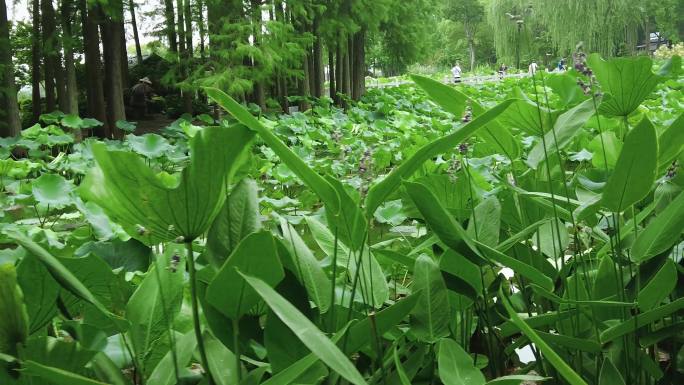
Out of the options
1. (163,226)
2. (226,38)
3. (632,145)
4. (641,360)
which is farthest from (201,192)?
(226,38)

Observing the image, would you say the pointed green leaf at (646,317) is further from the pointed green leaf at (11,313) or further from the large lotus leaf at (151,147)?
the large lotus leaf at (151,147)

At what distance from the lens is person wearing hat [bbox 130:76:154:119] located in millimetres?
12204

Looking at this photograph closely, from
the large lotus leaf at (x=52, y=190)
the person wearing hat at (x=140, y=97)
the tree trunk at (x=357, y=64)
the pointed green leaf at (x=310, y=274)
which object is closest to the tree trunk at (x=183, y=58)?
the person wearing hat at (x=140, y=97)

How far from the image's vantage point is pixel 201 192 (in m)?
0.54

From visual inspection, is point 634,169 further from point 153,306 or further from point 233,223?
point 153,306

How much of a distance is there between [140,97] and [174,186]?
12763 mm

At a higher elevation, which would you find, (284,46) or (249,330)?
(284,46)

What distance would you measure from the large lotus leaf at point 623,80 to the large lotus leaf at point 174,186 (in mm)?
454

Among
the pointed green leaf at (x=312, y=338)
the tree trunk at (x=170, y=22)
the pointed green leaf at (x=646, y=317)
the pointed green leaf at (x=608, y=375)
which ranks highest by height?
the tree trunk at (x=170, y=22)

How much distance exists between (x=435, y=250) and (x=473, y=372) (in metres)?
0.30

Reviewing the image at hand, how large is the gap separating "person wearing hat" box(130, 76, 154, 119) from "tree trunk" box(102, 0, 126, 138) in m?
3.90

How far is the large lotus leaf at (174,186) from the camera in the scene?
1.71ft

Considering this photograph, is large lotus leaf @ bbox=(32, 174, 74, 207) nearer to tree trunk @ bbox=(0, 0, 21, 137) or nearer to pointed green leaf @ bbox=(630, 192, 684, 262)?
pointed green leaf @ bbox=(630, 192, 684, 262)

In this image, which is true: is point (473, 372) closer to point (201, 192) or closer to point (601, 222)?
point (201, 192)
